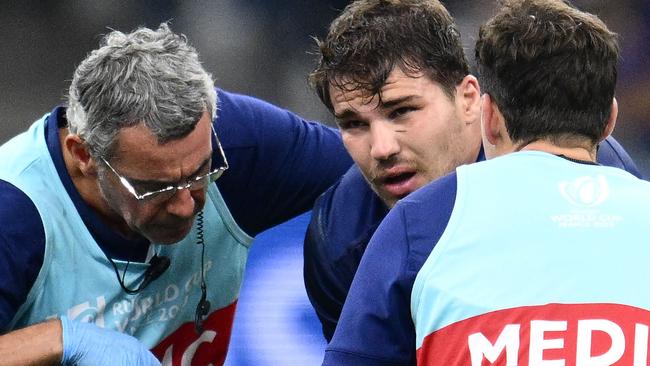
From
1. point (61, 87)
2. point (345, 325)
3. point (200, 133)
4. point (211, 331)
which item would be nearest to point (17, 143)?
point (200, 133)

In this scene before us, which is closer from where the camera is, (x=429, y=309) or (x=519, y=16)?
(x=429, y=309)

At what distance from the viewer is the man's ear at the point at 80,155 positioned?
221 cm

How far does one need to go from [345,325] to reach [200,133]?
725 mm

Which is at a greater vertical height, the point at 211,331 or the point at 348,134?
the point at 348,134

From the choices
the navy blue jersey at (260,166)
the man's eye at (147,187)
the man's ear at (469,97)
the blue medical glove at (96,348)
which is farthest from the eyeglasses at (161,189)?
the man's ear at (469,97)

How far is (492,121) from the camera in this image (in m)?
1.65

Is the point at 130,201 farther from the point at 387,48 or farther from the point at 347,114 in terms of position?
the point at 387,48

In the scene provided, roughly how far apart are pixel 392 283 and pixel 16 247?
865 millimetres

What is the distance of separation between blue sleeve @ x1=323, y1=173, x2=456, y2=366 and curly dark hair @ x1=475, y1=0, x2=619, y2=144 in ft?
0.50

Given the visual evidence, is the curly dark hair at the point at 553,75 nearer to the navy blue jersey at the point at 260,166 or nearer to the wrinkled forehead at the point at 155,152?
the wrinkled forehead at the point at 155,152

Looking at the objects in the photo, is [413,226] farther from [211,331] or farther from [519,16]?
[211,331]

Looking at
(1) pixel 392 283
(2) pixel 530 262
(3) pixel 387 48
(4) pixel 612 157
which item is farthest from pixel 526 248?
(3) pixel 387 48

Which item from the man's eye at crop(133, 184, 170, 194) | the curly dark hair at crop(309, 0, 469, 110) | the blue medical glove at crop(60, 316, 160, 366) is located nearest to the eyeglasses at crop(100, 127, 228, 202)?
the man's eye at crop(133, 184, 170, 194)

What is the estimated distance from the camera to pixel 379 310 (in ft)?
5.03
